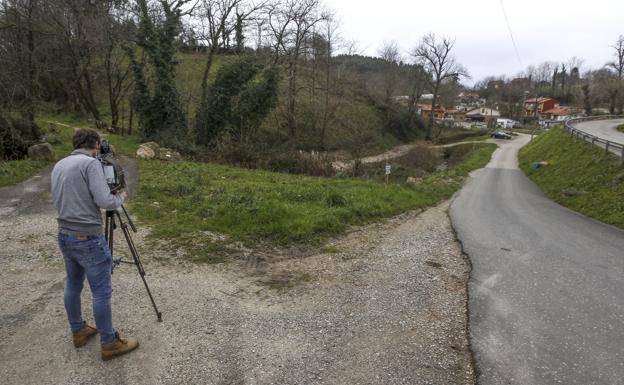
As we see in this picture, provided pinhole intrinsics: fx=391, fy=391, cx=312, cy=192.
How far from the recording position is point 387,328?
4914 millimetres

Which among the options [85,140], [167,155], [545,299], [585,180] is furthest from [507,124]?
[85,140]

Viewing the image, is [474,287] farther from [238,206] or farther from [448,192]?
[448,192]

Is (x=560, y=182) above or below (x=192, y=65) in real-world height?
below

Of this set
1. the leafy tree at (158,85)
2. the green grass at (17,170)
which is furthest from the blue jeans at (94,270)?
the leafy tree at (158,85)

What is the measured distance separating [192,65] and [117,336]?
143ft

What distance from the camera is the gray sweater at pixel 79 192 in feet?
11.9

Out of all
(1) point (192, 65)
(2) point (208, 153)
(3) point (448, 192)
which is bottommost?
(3) point (448, 192)

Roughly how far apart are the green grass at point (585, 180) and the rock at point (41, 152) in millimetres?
19934

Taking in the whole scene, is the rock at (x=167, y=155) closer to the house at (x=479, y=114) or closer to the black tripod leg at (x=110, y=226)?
the black tripod leg at (x=110, y=226)

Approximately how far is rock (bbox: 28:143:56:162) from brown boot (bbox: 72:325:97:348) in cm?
1318

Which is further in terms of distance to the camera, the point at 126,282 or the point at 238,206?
the point at 238,206

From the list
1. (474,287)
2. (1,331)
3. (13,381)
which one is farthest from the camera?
(474,287)

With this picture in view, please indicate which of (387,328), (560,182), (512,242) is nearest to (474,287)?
(387,328)

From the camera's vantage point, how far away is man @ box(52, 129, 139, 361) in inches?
143
